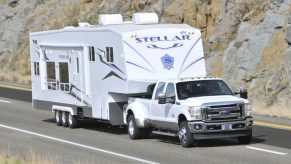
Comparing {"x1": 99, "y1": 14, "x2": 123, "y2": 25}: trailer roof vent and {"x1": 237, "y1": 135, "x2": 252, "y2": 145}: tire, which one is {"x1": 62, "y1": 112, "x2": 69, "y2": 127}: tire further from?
{"x1": 237, "y1": 135, "x2": 252, "y2": 145}: tire

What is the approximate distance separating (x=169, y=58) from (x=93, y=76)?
2.83 metres

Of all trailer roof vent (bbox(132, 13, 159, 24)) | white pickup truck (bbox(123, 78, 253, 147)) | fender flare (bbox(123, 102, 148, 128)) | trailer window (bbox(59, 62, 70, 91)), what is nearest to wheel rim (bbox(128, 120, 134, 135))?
white pickup truck (bbox(123, 78, 253, 147))

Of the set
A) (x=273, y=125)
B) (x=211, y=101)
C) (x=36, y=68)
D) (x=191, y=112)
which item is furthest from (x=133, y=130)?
(x=36, y=68)

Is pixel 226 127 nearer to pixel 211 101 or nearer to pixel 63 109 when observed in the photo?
pixel 211 101

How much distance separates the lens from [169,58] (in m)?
22.5

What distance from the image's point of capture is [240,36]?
114 feet

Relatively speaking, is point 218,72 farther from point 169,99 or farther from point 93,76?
point 169,99

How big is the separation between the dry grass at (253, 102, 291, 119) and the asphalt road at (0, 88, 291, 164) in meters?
2.47

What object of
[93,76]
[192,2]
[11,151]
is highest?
[192,2]

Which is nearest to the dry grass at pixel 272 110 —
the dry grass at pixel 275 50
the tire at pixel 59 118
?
the dry grass at pixel 275 50

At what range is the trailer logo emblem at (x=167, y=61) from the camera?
22.3 metres

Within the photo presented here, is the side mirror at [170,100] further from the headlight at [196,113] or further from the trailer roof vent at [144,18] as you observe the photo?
the trailer roof vent at [144,18]

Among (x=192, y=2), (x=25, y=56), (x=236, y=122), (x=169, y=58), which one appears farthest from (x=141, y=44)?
(x=25, y=56)

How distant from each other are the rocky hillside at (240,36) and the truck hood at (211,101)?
6702 mm
